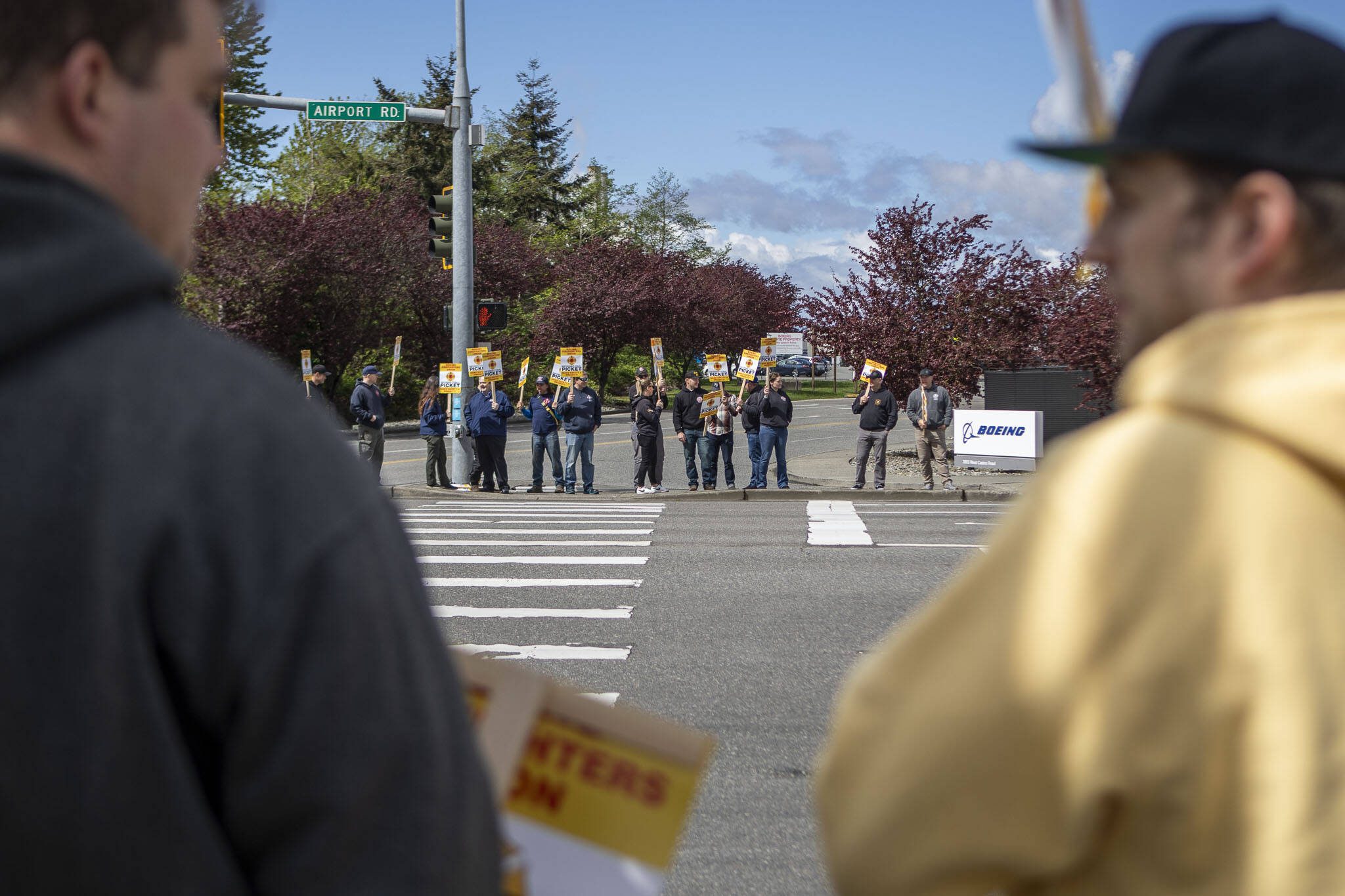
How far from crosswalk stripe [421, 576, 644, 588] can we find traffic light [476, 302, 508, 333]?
1028 centimetres

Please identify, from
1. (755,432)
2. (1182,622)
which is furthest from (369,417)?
(1182,622)

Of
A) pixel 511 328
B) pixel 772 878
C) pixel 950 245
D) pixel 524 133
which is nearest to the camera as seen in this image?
pixel 772 878

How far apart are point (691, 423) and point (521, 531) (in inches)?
247

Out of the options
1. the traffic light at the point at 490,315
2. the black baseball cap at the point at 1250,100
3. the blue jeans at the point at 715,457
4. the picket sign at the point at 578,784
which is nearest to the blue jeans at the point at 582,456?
the blue jeans at the point at 715,457

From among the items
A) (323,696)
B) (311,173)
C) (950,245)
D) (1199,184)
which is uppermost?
(311,173)

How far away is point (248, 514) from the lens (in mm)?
1084

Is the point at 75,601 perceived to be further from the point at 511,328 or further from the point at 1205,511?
the point at 511,328

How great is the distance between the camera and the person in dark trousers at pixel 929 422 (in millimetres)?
20562

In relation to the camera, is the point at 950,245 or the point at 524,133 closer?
the point at 950,245

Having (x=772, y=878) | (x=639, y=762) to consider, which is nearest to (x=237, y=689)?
(x=639, y=762)

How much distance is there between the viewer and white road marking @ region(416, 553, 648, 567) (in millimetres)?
12133

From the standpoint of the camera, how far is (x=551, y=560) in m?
12.4

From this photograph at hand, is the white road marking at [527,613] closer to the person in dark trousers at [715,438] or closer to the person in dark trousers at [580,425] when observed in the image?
the person in dark trousers at [580,425]

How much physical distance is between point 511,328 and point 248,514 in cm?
4813
